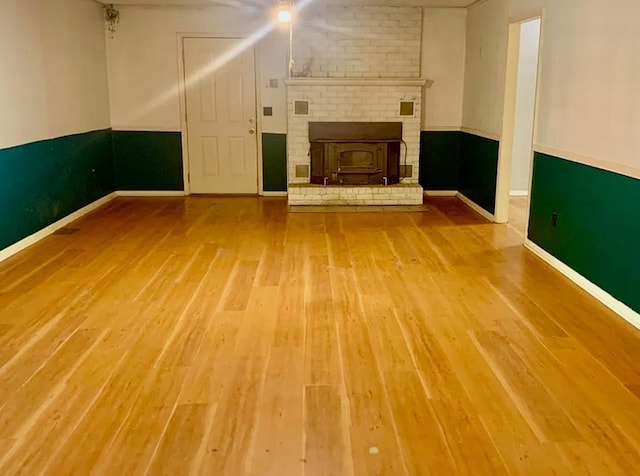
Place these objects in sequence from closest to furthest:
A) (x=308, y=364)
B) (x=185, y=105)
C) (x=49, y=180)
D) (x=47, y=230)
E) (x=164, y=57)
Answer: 1. (x=308, y=364)
2. (x=47, y=230)
3. (x=49, y=180)
4. (x=164, y=57)
5. (x=185, y=105)

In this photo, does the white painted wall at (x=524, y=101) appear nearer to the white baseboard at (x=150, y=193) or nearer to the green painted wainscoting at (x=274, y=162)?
the green painted wainscoting at (x=274, y=162)

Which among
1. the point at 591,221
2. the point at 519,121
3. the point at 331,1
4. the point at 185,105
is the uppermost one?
the point at 331,1

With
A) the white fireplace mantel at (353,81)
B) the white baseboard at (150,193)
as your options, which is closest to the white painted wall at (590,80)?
the white fireplace mantel at (353,81)

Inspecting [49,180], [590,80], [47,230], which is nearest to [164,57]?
[49,180]

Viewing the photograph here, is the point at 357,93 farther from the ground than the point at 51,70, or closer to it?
closer to it

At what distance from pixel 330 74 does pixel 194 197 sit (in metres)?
2.31

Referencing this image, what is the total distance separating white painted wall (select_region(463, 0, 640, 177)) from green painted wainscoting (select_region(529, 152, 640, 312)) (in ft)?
0.39

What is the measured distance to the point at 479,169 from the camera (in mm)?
7164

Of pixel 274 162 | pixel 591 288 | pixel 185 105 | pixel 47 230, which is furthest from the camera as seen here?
pixel 274 162

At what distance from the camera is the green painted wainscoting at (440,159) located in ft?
26.6

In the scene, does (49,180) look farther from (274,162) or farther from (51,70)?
(274,162)

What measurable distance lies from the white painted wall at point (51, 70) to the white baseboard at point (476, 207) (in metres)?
4.48

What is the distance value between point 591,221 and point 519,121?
356 centimetres

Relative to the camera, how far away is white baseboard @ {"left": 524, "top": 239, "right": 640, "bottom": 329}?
3.79 meters
